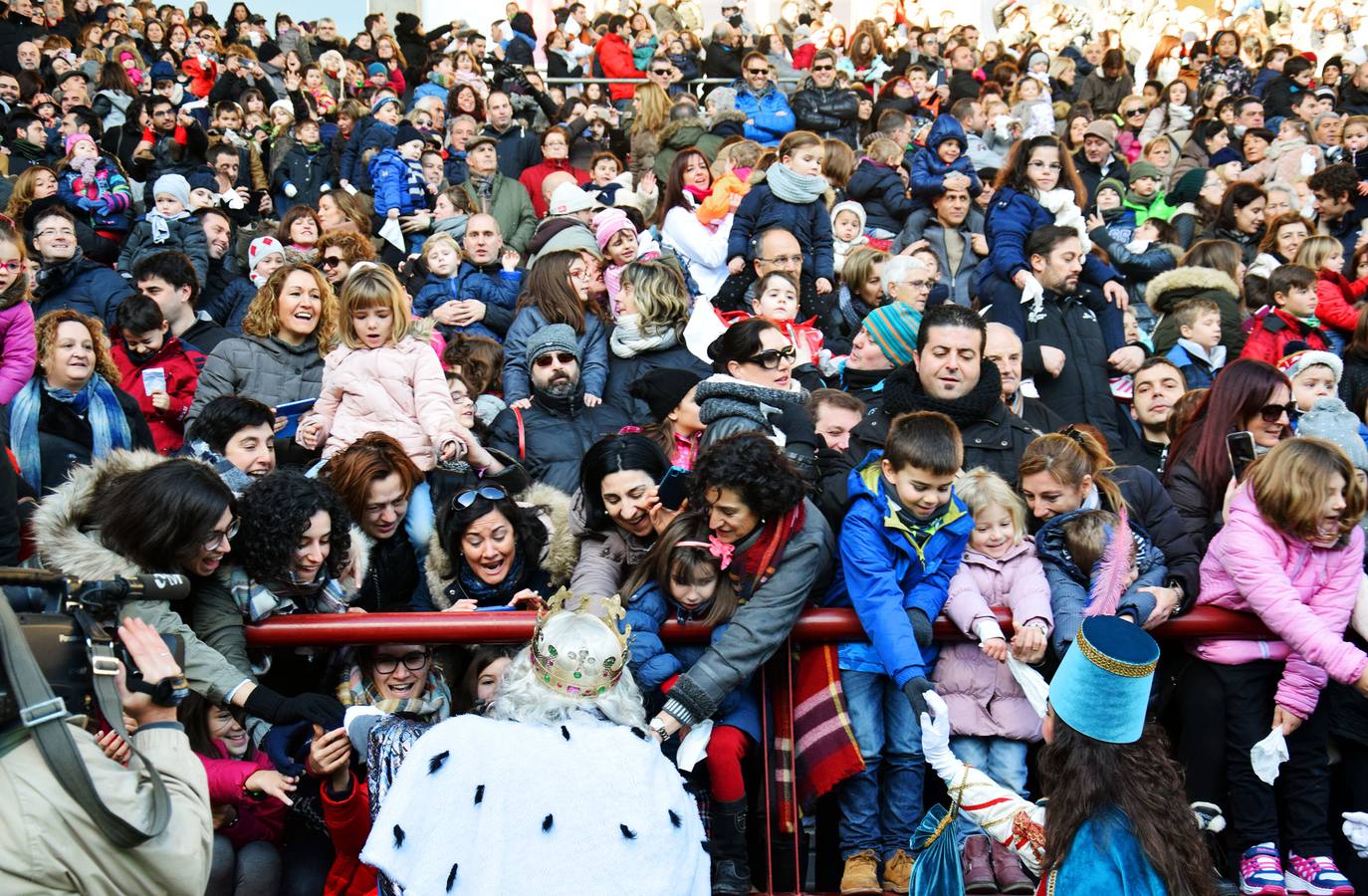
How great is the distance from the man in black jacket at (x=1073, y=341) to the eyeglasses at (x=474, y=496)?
3588 mm

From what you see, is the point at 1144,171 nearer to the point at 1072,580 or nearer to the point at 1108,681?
the point at 1072,580

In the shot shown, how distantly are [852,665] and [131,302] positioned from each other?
4.52 meters

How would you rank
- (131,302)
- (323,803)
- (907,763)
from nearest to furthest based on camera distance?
(323,803) < (907,763) < (131,302)

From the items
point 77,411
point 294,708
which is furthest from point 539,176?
point 294,708

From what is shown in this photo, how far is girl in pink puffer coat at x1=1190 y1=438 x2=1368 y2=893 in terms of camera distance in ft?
14.4

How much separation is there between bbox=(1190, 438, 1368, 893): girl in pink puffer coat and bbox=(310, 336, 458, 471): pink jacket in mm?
3269

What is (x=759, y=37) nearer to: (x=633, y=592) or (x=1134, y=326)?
(x=1134, y=326)

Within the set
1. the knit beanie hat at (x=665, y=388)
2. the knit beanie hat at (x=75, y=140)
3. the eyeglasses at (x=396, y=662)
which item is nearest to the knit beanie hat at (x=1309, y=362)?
the knit beanie hat at (x=665, y=388)

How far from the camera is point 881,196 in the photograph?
10914 mm

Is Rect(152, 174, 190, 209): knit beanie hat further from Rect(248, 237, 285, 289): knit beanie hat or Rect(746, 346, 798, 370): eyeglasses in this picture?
Rect(746, 346, 798, 370): eyeglasses

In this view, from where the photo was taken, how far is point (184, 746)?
304cm

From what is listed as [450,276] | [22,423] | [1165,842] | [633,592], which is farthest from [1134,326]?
[22,423]

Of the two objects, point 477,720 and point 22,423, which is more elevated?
point 22,423

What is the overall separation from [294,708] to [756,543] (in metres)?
1.59
